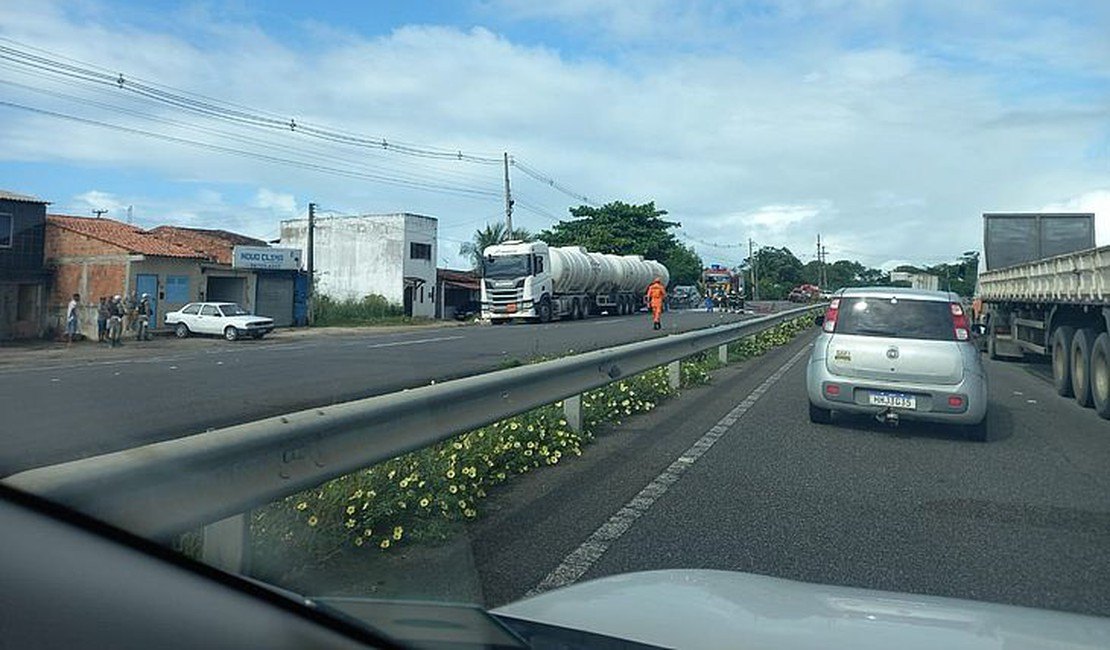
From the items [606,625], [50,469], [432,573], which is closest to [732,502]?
[432,573]

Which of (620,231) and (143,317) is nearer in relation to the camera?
(143,317)

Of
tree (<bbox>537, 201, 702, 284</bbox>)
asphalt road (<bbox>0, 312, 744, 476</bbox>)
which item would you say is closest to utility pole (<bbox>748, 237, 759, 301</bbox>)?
tree (<bbox>537, 201, 702, 284</bbox>)

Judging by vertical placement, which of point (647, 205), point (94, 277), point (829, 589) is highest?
point (647, 205)

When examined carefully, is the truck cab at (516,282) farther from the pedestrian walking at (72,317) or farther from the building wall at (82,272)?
the pedestrian walking at (72,317)

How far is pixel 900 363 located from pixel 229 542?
294 inches

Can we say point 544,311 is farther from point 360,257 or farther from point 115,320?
point 115,320

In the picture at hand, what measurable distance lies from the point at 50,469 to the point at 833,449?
23.4 feet

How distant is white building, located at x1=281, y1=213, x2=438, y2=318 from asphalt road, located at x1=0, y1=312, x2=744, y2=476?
96.3ft

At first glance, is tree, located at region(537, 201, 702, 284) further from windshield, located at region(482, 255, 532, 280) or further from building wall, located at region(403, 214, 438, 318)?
windshield, located at region(482, 255, 532, 280)

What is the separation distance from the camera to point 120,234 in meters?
10.1

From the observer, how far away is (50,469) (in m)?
2.59

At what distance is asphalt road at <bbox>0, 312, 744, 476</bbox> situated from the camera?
7.44 metres

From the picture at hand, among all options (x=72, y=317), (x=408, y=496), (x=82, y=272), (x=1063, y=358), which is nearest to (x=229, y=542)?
(x=408, y=496)

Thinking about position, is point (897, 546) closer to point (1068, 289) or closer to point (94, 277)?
point (94, 277)
